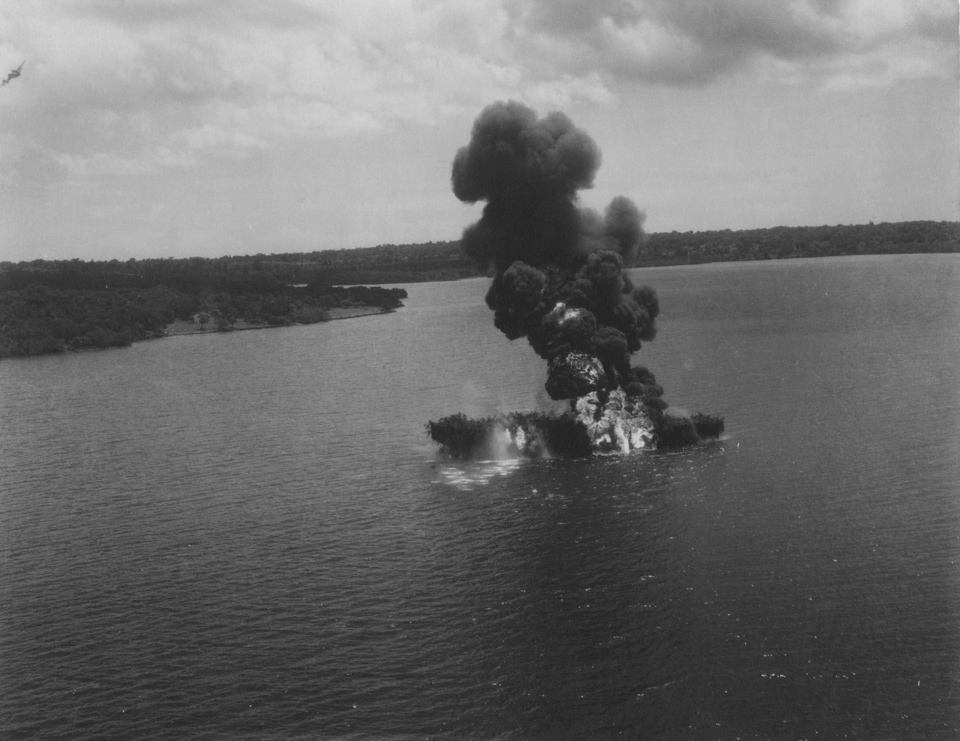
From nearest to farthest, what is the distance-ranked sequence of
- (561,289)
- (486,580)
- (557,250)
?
1. (486,580)
2. (561,289)
3. (557,250)

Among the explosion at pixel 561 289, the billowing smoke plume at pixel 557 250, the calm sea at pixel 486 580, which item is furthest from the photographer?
the billowing smoke plume at pixel 557 250

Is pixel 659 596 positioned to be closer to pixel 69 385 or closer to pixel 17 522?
pixel 17 522

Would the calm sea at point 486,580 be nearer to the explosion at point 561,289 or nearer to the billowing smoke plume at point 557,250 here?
the explosion at point 561,289

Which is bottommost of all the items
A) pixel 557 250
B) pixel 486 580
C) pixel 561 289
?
pixel 486 580

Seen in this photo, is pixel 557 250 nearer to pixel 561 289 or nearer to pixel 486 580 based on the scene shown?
pixel 561 289

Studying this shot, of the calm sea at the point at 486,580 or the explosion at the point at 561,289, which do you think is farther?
the explosion at the point at 561,289

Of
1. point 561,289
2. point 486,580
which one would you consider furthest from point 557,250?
point 486,580

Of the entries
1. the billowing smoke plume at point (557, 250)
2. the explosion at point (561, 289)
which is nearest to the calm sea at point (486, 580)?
the explosion at point (561, 289)
